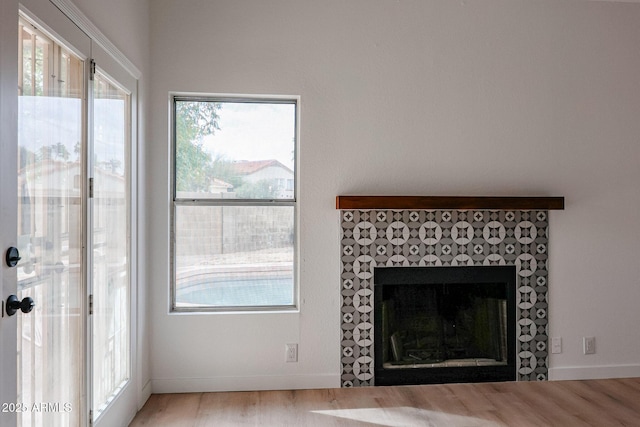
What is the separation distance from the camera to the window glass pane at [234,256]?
311cm

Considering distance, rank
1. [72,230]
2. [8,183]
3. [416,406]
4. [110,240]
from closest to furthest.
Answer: [8,183]
[72,230]
[110,240]
[416,406]

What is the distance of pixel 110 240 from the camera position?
2348 mm

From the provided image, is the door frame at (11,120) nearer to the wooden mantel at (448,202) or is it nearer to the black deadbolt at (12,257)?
the black deadbolt at (12,257)

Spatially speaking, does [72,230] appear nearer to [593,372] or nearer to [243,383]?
[243,383]

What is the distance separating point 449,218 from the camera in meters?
3.18

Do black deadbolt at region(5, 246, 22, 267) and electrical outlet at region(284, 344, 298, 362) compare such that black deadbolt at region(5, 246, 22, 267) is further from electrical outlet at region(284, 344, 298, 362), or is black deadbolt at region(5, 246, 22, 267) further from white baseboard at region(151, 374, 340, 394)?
electrical outlet at region(284, 344, 298, 362)

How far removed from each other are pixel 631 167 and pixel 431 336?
6.33ft

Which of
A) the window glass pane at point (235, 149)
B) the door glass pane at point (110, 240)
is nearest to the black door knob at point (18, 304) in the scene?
the door glass pane at point (110, 240)

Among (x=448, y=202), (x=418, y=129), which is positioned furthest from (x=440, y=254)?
(x=418, y=129)

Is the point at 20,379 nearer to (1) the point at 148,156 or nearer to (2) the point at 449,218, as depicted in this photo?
(1) the point at 148,156

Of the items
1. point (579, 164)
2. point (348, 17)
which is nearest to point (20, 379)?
point (348, 17)

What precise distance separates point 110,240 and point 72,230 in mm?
460

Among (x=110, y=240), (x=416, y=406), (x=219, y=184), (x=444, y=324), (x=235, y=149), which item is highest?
(x=235, y=149)

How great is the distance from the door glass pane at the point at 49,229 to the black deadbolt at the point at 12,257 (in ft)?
0.25
